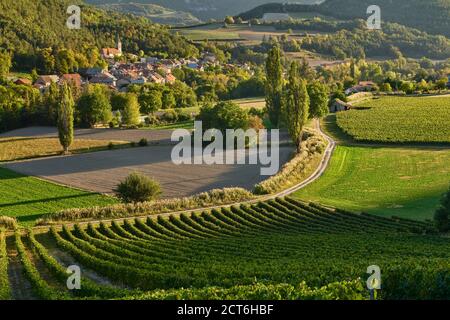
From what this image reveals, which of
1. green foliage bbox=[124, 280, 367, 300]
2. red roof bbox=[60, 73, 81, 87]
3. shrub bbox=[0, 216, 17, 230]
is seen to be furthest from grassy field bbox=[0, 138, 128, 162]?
green foliage bbox=[124, 280, 367, 300]

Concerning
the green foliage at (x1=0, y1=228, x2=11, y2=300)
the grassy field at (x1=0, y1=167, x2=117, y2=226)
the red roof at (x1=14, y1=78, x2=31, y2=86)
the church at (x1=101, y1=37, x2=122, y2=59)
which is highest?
the church at (x1=101, y1=37, x2=122, y2=59)

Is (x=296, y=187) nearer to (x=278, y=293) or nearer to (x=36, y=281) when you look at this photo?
(x=36, y=281)

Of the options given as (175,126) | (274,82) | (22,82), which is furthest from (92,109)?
(22,82)

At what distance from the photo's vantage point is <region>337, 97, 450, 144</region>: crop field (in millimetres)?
77812

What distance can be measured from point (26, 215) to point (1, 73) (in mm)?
86031

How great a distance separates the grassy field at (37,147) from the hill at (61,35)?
61.7 m

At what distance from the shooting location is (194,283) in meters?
21.7

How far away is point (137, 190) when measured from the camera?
47.6 m

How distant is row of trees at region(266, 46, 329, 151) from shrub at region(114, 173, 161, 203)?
25.3 metres

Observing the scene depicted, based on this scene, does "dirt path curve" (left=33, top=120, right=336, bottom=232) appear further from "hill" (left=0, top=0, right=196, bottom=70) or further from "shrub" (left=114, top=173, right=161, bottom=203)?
"hill" (left=0, top=0, right=196, bottom=70)

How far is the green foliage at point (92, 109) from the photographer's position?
92.8m

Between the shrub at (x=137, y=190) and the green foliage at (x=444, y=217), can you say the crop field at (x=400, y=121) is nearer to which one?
the green foliage at (x=444, y=217)

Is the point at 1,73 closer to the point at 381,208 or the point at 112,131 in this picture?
the point at 112,131

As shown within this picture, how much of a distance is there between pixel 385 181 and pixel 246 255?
31754mm
